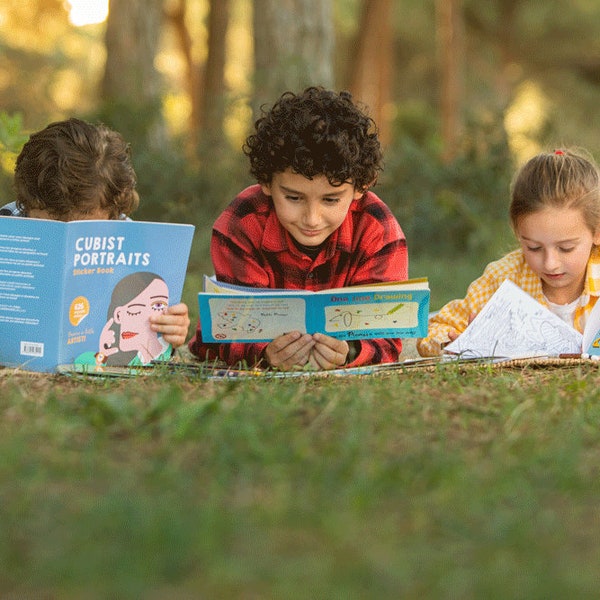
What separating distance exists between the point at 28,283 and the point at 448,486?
63.8 inches

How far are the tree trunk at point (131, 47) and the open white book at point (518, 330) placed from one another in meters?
5.60

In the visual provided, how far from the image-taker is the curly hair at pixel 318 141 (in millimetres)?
3236

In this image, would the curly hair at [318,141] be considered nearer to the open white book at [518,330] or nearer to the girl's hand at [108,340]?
the open white book at [518,330]

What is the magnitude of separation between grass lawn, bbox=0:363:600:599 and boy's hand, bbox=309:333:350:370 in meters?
0.55

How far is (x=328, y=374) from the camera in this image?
118 inches

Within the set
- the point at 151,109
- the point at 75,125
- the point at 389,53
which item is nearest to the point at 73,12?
the point at 389,53

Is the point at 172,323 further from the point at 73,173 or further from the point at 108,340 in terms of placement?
the point at 73,173

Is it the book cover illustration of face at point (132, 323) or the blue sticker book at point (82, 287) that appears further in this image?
the book cover illustration of face at point (132, 323)

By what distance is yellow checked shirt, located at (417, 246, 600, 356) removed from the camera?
359 cm

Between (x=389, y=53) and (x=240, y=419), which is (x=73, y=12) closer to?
(x=389, y=53)

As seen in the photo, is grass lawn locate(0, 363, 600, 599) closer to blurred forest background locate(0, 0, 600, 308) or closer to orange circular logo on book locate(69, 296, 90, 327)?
orange circular logo on book locate(69, 296, 90, 327)

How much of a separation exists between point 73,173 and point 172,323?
0.65m

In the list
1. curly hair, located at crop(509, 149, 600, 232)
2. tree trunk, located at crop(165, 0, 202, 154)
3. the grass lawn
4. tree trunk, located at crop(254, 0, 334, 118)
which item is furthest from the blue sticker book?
tree trunk, located at crop(165, 0, 202, 154)

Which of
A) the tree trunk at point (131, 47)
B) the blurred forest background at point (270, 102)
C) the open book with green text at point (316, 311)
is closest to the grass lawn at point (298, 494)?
the open book with green text at point (316, 311)
